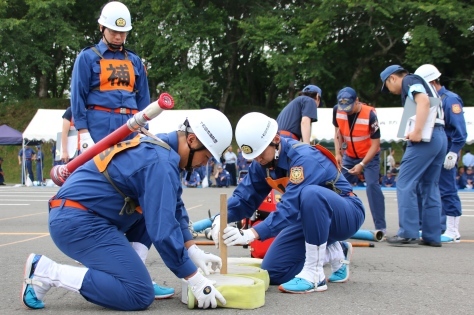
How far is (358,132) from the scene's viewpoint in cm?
842

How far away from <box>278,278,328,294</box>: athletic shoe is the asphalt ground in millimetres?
50

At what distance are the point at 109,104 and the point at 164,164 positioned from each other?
2.45 metres

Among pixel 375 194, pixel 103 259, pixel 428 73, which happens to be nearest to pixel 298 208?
pixel 103 259

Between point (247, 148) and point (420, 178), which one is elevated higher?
point (247, 148)

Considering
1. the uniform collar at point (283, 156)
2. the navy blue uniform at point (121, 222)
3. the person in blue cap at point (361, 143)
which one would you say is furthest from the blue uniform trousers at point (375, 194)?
the navy blue uniform at point (121, 222)

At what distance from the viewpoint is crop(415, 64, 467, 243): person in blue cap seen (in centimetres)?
831

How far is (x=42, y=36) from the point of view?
124 feet

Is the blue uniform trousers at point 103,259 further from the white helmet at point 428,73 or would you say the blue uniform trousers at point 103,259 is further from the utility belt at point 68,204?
the white helmet at point 428,73

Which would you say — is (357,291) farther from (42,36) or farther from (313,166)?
(42,36)

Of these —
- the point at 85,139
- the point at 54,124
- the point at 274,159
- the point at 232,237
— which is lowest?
the point at 232,237

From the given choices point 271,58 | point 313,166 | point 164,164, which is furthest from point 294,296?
point 271,58

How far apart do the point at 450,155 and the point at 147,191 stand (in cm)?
526

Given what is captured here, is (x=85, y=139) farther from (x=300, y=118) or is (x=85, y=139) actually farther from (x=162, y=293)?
(x=300, y=118)

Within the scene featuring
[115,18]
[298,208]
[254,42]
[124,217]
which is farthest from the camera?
[254,42]
